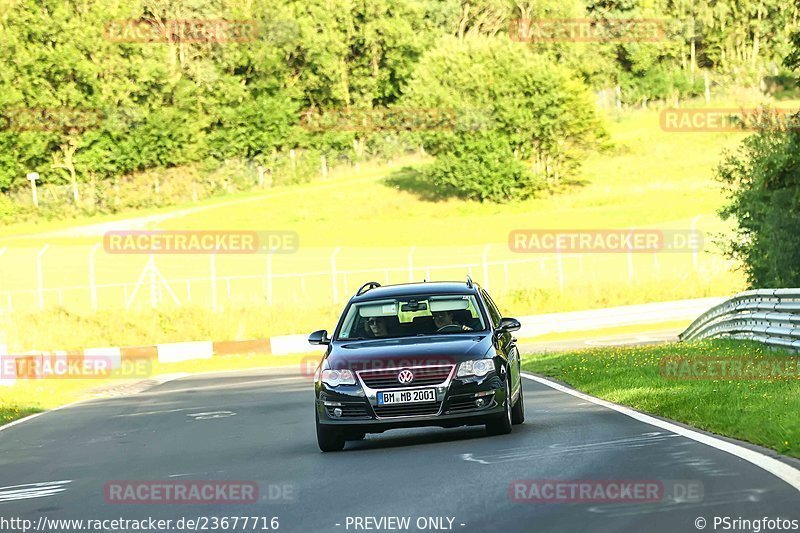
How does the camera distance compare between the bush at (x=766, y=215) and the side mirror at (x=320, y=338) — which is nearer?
the side mirror at (x=320, y=338)

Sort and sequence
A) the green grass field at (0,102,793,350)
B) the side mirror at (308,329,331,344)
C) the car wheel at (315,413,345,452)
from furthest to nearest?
1. the green grass field at (0,102,793,350)
2. the side mirror at (308,329,331,344)
3. the car wheel at (315,413,345,452)

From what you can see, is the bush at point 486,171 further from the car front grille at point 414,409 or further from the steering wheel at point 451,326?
the car front grille at point 414,409

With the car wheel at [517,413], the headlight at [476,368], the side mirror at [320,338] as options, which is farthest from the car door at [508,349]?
the side mirror at [320,338]

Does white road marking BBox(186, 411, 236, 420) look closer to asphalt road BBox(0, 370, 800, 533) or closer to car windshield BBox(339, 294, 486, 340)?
asphalt road BBox(0, 370, 800, 533)

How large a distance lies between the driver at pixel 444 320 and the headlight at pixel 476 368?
99 centimetres

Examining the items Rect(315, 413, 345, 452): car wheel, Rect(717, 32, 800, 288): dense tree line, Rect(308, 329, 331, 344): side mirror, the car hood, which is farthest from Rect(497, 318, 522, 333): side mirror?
Rect(717, 32, 800, 288): dense tree line

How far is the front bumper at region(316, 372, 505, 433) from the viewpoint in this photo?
13.6 meters

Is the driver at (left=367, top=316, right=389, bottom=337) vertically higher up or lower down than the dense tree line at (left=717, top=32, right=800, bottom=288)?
Answer: lower down

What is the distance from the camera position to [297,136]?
10306cm

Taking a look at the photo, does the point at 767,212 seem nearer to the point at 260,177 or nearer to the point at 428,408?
the point at 428,408

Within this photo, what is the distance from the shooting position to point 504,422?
45.8ft

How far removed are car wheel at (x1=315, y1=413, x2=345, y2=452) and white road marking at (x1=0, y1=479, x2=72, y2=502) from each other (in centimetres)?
243

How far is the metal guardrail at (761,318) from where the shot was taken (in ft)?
65.0

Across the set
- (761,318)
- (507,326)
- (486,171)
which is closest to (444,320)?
(507,326)
